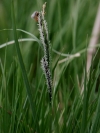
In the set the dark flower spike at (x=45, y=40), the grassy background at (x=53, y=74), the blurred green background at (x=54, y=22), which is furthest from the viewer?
the blurred green background at (x=54, y=22)

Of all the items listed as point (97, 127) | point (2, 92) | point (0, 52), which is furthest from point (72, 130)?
point (0, 52)

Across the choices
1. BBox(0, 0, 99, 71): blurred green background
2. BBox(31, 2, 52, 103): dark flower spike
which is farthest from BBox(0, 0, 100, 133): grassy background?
BBox(31, 2, 52, 103): dark flower spike

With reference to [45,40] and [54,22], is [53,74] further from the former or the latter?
[54,22]

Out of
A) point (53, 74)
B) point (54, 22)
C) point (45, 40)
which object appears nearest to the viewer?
point (45, 40)

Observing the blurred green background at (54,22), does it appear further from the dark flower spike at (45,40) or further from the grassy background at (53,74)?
the dark flower spike at (45,40)

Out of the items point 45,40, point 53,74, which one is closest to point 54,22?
point 53,74

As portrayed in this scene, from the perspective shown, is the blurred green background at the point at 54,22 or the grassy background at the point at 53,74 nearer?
the grassy background at the point at 53,74

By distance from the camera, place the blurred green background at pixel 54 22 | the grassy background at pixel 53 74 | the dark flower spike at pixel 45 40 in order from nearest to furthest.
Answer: the dark flower spike at pixel 45 40
the grassy background at pixel 53 74
the blurred green background at pixel 54 22

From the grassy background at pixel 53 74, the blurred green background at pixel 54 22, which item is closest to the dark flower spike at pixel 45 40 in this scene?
the grassy background at pixel 53 74

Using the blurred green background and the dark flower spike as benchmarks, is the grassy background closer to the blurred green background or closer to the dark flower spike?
the blurred green background
